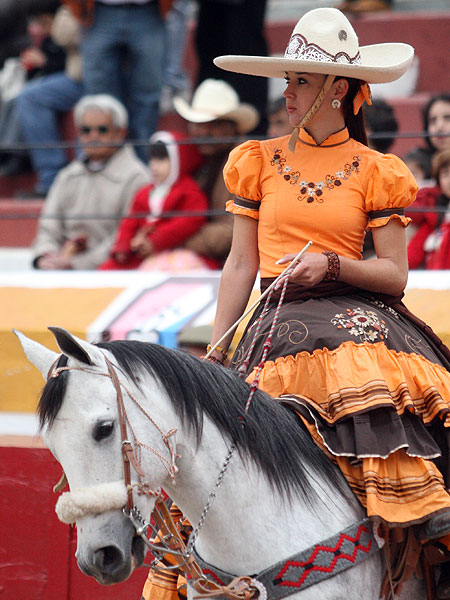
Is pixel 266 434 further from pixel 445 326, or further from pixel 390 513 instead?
pixel 445 326

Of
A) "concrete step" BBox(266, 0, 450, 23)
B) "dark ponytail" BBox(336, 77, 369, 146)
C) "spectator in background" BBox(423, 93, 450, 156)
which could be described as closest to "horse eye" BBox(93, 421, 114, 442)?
"dark ponytail" BBox(336, 77, 369, 146)

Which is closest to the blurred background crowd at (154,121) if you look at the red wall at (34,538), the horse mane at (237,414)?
the red wall at (34,538)

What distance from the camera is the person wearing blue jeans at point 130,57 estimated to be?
7254 mm

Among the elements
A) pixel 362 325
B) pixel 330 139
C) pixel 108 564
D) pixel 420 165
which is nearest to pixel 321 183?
pixel 330 139

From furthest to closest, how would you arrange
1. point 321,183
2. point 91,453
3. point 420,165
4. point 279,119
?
point 279,119 → point 420,165 → point 321,183 → point 91,453

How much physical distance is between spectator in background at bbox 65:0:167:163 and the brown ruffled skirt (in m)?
4.83

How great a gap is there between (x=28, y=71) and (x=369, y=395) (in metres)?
6.81

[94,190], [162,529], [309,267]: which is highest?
[309,267]

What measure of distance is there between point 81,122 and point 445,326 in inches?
134

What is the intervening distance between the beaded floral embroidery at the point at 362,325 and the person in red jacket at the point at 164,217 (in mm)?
2916

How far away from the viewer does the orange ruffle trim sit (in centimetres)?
268

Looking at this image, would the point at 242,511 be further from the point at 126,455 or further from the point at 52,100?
the point at 52,100

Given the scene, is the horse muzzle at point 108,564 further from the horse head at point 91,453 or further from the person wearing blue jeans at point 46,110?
the person wearing blue jeans at point 46,110

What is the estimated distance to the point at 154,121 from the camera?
7.61 m
